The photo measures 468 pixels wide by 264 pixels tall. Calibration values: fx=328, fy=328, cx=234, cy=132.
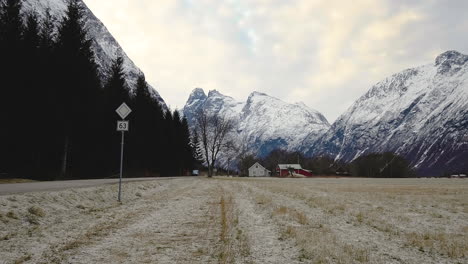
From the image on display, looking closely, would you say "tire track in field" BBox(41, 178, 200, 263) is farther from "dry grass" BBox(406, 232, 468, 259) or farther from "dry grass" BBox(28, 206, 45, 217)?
"dry grass" BBox(406, 232, 468, 259)

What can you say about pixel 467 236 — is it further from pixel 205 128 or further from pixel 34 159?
pixel 205 128

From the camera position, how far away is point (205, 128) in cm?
7019

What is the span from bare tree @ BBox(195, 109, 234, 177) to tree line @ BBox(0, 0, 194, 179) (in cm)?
2708

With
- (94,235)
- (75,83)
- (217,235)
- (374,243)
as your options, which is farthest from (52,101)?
(374,243)

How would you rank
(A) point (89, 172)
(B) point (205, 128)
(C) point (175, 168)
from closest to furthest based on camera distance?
(A) point (89, 172), (B) point (205, 128), (C) point (175, 168)

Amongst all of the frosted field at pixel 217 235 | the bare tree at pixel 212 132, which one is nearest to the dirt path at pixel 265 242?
the frosted field at pixel 217 235

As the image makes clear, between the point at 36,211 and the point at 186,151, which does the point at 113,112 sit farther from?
the point at 186,151

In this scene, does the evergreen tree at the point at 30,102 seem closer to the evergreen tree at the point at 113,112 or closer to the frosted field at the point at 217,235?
the evergreen tree at the point at 113,112

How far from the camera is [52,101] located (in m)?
30.0

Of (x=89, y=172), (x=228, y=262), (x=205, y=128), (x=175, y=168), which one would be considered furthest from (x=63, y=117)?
(x=175, y=168)

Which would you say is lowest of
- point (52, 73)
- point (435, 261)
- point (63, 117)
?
point (435, 261)

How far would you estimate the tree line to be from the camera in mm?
27312

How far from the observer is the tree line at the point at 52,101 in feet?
89.6

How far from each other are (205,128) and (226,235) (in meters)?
63.0
